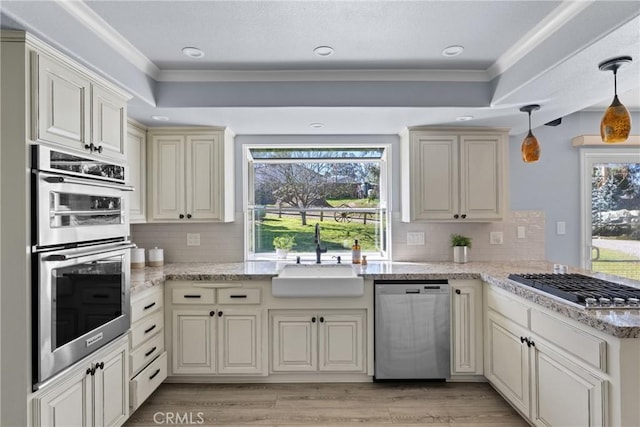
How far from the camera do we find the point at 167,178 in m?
3.35

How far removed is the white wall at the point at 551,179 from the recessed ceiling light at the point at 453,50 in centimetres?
Result: 170

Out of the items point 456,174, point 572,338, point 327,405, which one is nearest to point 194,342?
point 327,405


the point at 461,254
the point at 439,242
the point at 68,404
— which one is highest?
the point at 439,242

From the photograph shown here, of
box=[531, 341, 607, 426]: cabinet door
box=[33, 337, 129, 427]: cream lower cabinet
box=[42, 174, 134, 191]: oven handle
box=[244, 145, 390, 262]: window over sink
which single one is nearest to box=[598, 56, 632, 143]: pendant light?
box=[531, 341, 607, 426]: cabinet door

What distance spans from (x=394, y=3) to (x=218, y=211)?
224 cm

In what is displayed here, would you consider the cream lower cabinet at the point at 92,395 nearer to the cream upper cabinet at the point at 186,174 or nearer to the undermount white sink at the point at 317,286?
the undermount white sink at the point at 317,286

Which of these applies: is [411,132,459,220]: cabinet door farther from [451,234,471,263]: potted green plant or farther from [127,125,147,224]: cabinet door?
[127,125,147,224]: cabinet door

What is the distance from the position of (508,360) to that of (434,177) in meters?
1.59

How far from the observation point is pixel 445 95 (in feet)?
8.87

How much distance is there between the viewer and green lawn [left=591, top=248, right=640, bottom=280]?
374 cm

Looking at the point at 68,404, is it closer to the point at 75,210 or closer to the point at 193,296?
the point at 75,210

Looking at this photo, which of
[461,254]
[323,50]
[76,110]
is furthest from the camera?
[461,254]

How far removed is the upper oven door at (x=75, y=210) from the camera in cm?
159

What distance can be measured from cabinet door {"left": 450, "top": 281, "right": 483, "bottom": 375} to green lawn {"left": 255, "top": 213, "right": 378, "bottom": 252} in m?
1.14
